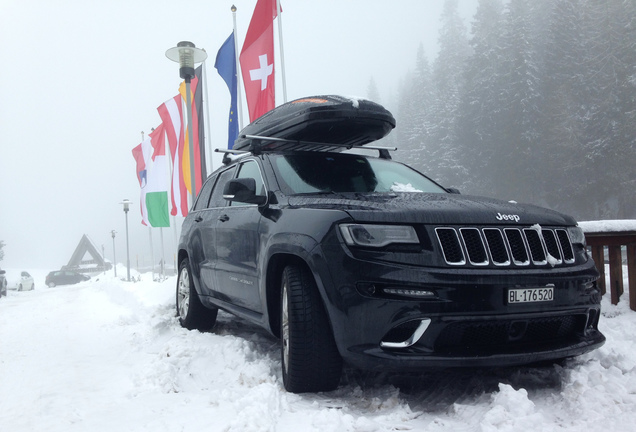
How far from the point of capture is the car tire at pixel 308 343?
3221 mm


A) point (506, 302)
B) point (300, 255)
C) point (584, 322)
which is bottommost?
point (584, 322)

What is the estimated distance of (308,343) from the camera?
127 inches

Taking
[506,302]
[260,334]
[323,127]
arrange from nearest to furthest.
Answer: [506,302] → [323,127] → [260,334]

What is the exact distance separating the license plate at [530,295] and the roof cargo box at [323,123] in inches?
83.7

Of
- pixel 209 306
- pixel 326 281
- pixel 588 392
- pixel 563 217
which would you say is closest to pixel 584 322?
pixel 588 392

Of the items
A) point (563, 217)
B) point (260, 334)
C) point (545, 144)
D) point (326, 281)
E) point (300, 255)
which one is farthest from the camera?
point (545, 144)

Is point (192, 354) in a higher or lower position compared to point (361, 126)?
lower

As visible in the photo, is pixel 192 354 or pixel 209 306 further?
pixel 209 306

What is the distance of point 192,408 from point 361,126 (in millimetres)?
2669

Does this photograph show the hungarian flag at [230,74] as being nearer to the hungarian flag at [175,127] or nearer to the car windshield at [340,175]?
the hungarian flag at [175,127]

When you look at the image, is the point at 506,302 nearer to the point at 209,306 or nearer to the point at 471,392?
the point at 471,392

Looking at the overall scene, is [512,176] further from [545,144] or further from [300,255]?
[300,255]

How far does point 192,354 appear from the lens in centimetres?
461

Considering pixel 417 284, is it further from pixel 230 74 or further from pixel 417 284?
pixel 230 74
